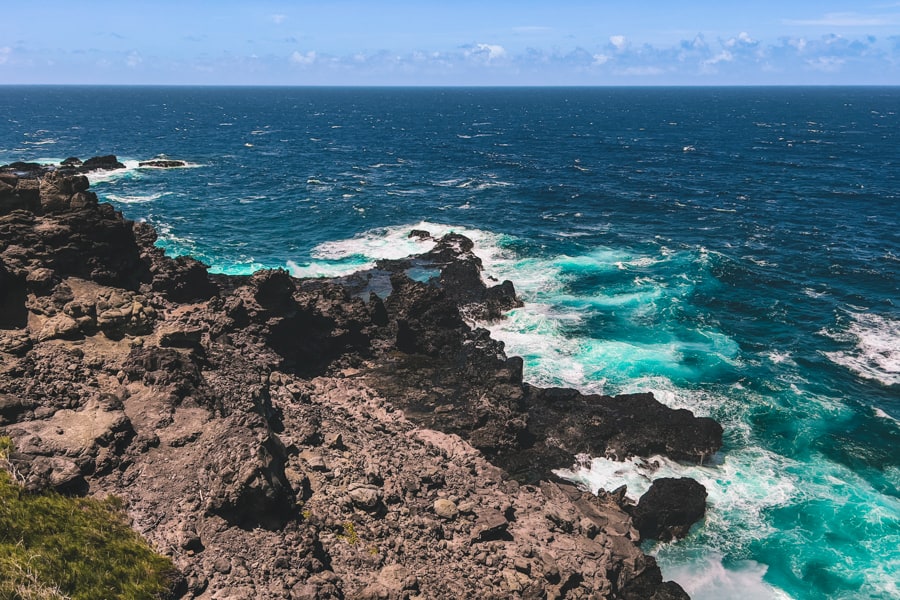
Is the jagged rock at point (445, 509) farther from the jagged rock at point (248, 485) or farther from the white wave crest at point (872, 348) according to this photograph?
the white wave crest at point (872, 348)

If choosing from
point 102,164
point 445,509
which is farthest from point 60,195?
point 102,164

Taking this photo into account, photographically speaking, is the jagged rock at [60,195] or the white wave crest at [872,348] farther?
the white wave crest at [872,348]

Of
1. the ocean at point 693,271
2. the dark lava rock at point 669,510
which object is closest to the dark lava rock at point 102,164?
the ocean at point 693,271

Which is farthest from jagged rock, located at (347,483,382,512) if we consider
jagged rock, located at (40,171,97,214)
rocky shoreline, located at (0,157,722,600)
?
jagged rock, located at (40,171,97,214)

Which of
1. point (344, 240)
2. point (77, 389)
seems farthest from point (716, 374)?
point (344, 240)

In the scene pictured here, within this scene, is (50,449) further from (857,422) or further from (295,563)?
(857,422)

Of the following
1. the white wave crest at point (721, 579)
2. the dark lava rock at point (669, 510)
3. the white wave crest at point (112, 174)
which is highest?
the white wave crest at point (112, 174)

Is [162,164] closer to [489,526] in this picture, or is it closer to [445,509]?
[445,509]
